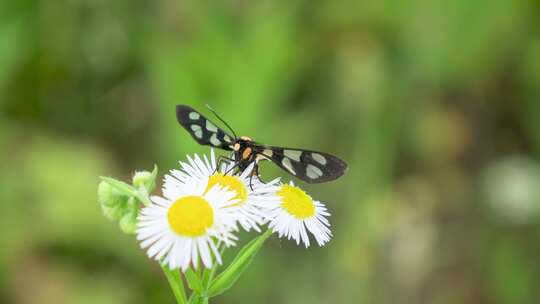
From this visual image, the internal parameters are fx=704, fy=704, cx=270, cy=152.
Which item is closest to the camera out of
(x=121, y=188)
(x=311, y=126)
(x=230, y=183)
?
(x=121, y=188)

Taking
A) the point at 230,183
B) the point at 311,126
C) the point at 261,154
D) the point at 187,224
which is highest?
the point at 311,126

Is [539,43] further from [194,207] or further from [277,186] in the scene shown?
[194,207]

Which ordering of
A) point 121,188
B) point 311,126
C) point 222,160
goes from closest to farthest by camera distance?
1. point 121,188
2. point 222,160
3. point 311,126

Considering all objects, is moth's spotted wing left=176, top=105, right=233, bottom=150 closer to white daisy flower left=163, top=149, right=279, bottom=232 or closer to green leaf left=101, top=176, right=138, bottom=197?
white daisy flower left=163, top=149, right=279, bottom=232

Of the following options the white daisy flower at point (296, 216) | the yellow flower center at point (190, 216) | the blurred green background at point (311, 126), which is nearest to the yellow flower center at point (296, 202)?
the white daisy flower at point (296, 216)

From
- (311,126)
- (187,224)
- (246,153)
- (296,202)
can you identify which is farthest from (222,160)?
(311,126)

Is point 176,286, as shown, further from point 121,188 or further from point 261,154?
point 261,154

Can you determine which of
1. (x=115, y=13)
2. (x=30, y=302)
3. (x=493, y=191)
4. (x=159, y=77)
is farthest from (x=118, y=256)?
(x=493, y=191)
